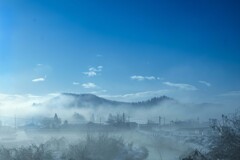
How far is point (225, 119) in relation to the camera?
66.8 ft

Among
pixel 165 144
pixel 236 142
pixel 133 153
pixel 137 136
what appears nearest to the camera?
pixel 236 142

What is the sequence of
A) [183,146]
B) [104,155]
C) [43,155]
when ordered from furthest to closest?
[183,146]
[104,155]
[43,155]

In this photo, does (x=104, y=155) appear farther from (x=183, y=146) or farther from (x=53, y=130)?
(x=53, y=130)

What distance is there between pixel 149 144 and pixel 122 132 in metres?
12.4

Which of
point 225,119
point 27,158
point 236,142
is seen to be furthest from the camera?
point 27,158

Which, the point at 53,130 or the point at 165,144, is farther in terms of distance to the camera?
the point at 53,130

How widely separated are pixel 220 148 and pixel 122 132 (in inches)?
3380

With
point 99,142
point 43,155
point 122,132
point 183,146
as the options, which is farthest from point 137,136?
point 43,155

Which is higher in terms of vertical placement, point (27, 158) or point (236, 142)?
point (236, 142)

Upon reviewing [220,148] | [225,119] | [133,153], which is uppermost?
[225,119]

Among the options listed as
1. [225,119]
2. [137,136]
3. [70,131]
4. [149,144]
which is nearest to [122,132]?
[137,136]

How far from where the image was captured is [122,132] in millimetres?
102812

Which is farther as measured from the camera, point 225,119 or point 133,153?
point 133,153

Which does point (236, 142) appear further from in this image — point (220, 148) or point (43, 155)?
point (43, 155)
